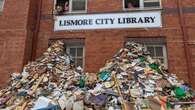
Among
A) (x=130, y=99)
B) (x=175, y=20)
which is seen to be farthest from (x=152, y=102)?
(x=175, y=20)

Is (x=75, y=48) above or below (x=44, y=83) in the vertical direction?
above

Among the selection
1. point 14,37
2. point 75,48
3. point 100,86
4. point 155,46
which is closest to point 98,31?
point 75,48

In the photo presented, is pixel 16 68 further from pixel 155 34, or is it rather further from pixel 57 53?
pixel 155 34

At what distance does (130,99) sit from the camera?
31.3ft

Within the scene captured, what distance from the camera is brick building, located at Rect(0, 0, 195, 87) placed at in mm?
12312

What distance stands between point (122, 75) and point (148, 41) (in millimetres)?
2798

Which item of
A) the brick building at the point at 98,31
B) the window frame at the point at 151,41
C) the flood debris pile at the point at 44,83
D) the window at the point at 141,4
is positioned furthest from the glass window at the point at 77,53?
the window at the point at 141,4

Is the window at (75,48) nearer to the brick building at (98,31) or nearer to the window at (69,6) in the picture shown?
the brick building at (98,31)

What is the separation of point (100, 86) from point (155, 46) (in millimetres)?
3685

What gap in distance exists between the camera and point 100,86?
10.2m

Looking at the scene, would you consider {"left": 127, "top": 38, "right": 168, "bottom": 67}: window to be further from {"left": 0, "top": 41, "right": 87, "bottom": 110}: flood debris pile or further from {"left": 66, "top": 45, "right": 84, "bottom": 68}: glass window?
{"left": 0, "top": 41, "right": 87, "bottom": 110}: flood debris pile

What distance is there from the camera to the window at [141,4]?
13.4 m

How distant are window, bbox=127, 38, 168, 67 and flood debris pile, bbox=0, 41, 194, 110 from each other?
2.80 ft

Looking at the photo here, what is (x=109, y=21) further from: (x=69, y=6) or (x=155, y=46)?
(x=155, y=46)
